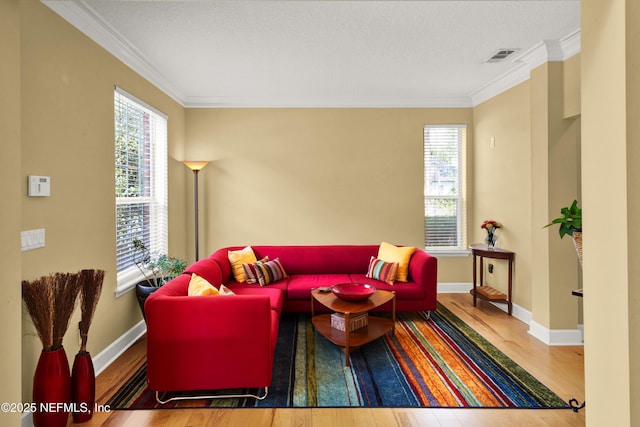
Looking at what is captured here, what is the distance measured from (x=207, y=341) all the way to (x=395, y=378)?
4.75ft

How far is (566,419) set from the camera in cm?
223

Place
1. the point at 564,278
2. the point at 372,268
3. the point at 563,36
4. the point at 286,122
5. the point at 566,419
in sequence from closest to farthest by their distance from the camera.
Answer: the point at 566,419 < the point at 563,36 < the point at 564,278 < the point at 372,268 < the point at 286,122

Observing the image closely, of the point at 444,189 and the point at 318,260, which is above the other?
the point at 444,189

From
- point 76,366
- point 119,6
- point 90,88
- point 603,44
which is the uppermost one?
point 119,6

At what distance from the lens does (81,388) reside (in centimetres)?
217

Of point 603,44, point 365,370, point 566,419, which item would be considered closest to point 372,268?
point 365,370

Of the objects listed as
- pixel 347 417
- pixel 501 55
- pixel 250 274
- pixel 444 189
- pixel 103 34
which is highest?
pixel 501 55

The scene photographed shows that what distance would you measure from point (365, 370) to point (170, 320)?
1.56m

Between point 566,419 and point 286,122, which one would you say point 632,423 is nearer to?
point 566,419

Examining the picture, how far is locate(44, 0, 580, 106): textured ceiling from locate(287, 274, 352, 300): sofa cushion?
241 centimetres

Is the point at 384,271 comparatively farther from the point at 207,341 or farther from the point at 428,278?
the point at 207,341

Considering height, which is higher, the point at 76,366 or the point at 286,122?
the point at 286,122

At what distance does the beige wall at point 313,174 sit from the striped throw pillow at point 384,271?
3.18 feet

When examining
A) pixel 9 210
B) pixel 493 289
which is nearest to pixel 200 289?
pixel 9 210
